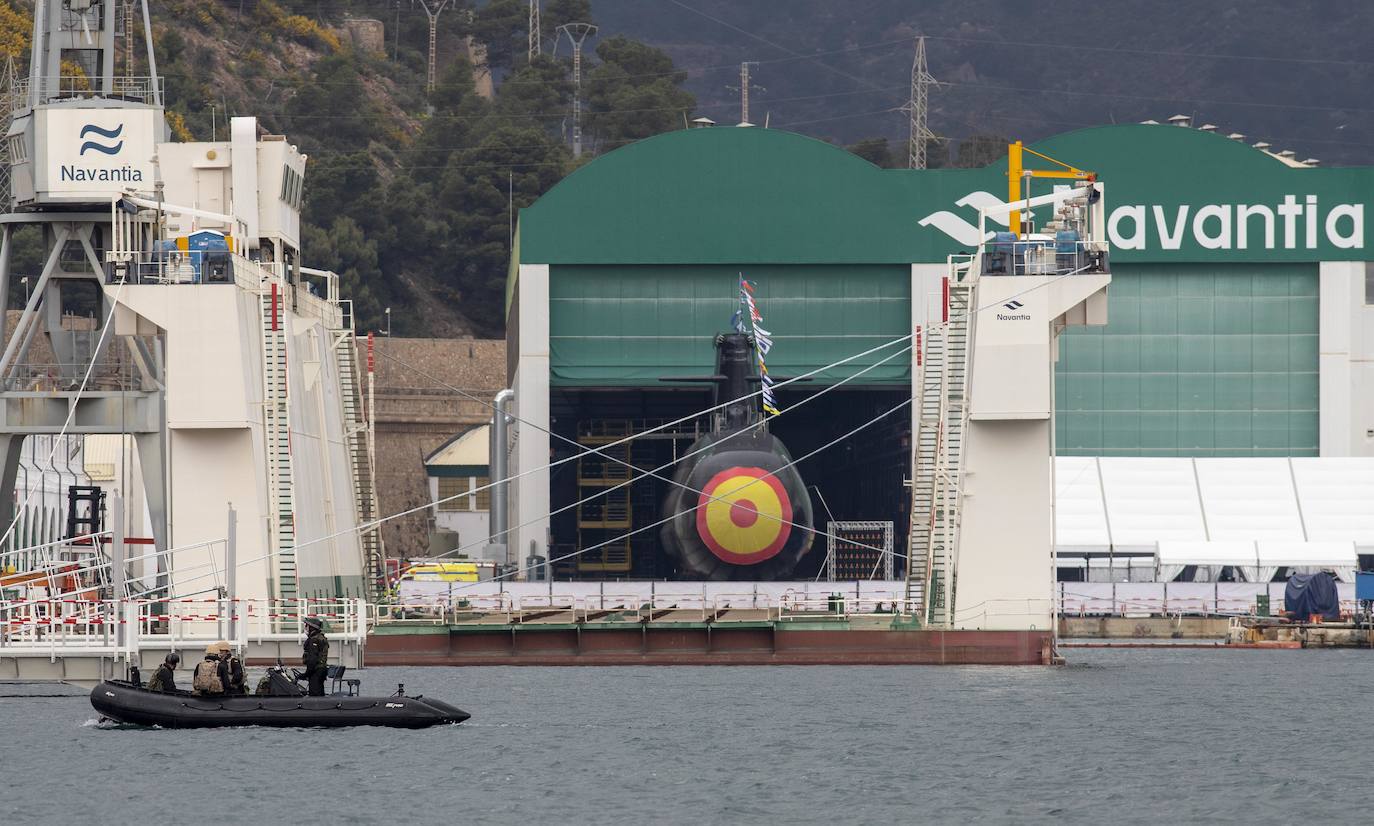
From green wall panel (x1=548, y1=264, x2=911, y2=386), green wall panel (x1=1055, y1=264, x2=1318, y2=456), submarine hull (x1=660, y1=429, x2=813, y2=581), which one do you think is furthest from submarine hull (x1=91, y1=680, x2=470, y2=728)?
green wall panel (x1=1055, y1=264, x2=1318, y2=456)

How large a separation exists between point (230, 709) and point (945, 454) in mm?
23235

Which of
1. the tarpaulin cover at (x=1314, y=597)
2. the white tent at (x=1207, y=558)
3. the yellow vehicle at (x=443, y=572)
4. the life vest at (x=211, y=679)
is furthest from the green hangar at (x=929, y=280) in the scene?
the life vest at (x=211, y=679)

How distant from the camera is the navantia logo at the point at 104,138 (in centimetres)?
6688

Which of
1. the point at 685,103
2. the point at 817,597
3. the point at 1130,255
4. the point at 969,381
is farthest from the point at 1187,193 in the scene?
the point at 685,103

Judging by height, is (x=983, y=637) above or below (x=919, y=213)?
below

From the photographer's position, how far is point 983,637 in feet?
198

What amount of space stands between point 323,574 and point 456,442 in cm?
6167

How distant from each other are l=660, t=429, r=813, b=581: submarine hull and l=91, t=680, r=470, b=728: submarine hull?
3792cm

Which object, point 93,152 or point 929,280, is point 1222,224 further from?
point 93,152

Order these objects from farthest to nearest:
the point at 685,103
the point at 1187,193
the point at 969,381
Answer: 1. the point at 685,103
2. the point at 1187,193
3. the point at 969,381

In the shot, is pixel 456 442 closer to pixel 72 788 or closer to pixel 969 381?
pixel 969 381

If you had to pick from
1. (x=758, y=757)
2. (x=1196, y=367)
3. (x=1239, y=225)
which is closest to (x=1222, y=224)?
(x=1239, y=225)

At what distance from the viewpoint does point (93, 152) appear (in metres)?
67.0

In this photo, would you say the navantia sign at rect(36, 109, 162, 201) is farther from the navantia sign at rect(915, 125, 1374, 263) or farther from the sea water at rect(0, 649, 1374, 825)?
the navantia sign at rect(915, 125, 1374, 263)
